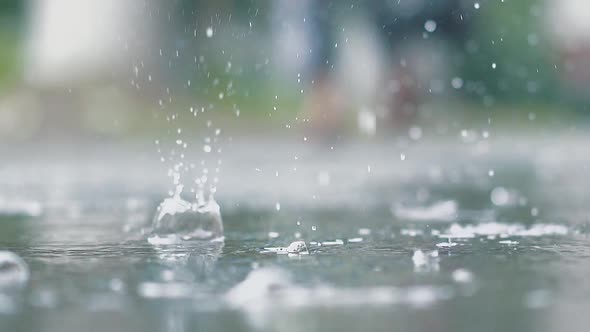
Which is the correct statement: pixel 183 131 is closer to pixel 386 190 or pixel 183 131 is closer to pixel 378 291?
pixel 386 190

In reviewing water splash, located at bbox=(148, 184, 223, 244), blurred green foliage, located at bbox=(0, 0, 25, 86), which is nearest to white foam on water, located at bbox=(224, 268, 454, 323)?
water splash, located at bbox=(148, 184, 223, 244)

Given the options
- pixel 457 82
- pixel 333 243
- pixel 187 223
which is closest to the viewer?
pixel 333 243

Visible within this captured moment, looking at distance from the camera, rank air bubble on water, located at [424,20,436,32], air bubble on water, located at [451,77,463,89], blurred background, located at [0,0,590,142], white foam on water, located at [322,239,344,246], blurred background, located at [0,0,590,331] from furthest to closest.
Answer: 1. air bubble on water, located at [451,77,463,89]
2. blurred background, located at [0,0,590,142]
3. air bubble on water, located at [424,20,436,32]
4. white foam on water, located at [322,239,344,246]
5. blurred background, located at [0,0,590,331]

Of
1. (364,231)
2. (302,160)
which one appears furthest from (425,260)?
(302,160)

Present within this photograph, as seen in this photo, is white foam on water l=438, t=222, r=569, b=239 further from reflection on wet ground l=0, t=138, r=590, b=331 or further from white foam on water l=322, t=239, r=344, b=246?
white foam on water l=322, t=239, r=344, b=246

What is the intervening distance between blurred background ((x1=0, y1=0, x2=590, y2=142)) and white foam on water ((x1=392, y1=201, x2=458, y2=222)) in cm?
698

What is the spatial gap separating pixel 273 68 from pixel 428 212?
1709 centimetres

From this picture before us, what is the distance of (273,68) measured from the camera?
81.9 feet

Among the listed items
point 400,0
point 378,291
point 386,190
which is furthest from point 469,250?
point 400,0

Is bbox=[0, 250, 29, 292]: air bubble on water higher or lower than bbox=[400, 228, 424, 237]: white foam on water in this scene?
lower

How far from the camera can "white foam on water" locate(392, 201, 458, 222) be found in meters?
7.64

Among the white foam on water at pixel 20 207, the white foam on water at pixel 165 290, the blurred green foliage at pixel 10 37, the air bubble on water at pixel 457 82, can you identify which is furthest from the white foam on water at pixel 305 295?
the air bubble on water at pixel 457 82

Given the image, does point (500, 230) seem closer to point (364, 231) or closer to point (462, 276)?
point (364, 231)

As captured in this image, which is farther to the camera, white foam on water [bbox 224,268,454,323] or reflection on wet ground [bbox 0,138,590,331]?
white foam on water [bbox 224,268,454,323]
